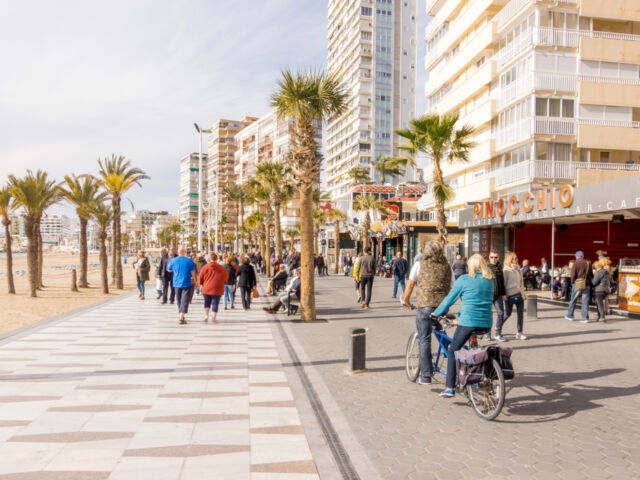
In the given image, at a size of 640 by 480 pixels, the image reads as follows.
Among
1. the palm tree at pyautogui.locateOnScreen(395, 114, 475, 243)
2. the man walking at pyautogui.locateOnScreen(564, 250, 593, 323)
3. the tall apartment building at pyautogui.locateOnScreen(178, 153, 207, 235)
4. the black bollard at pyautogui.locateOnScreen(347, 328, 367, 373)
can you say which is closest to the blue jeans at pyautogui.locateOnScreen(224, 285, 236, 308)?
the palm tree at pyautogui.locateOnScreen(395, 114, 475, 243)

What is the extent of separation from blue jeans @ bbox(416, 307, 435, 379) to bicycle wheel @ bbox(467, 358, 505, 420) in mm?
1025

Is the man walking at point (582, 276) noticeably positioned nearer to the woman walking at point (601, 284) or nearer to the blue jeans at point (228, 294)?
the woman walking at point (601, 284)

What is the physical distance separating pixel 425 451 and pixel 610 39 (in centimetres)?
3129

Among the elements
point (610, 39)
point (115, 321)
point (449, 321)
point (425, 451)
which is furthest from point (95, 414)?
point (610, 39)

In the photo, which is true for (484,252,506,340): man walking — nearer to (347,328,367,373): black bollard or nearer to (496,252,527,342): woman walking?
(496,252,527,342): woman walking

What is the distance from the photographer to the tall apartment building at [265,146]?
9888 centimetres

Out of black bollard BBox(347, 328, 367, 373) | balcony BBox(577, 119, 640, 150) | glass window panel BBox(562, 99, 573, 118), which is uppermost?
glass window panel BBox(562, 99, 573, 118)

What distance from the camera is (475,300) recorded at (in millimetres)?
5832

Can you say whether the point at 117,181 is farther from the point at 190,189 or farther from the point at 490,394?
the point at 190,189

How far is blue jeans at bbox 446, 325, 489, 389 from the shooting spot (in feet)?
19.2

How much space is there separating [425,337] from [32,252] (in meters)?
21.9

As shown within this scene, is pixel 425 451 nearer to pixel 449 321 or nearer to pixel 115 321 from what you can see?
pixel 449 321

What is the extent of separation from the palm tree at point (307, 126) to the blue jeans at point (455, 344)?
310 inches

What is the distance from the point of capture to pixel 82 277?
2802 cm
